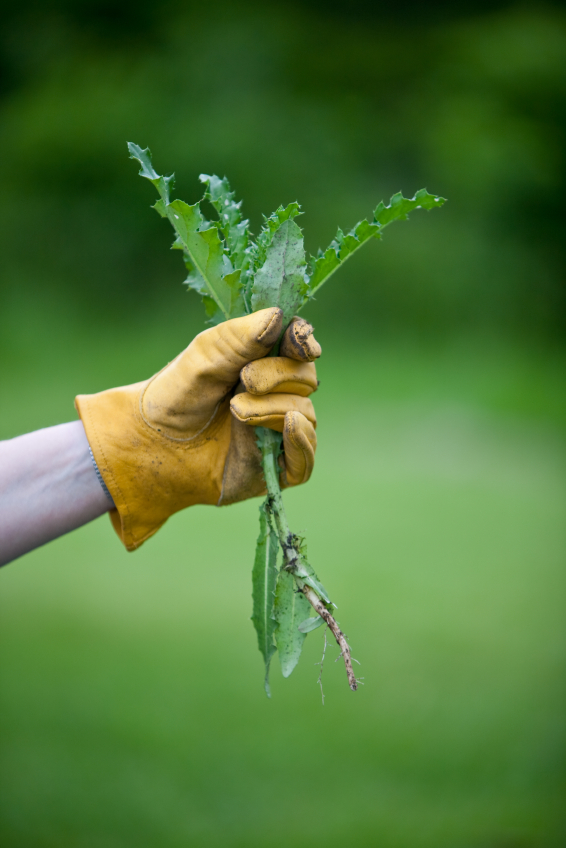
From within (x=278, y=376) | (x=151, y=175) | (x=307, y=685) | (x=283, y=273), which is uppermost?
(x=151, y=175)

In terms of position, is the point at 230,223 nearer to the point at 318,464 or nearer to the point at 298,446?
the point at 298,446

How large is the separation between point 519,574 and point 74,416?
390 centimetres

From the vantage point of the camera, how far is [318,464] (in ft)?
16.2

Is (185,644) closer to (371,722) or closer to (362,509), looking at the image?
(371,722)

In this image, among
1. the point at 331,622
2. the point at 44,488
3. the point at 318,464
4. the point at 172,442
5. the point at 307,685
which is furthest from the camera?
the point at 318,464

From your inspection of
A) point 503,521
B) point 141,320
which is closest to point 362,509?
point 503,521

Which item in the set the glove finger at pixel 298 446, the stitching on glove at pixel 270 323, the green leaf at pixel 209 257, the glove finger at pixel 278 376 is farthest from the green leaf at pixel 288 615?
the green leaf at pixel 209 257

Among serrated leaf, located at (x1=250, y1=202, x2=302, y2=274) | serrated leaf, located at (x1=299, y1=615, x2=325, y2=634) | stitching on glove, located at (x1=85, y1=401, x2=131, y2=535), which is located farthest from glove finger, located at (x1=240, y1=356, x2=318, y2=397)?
serrated leaf, located at (x1=299, y1=615, x2=325, y2=634)

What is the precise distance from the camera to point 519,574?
3760 millimetres

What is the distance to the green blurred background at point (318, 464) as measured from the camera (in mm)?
2482

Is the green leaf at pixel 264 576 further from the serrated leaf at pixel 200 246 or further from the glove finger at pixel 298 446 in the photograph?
the serrated leaf at pixel 200 246

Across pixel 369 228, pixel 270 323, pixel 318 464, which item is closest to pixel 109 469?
pixel 270 323

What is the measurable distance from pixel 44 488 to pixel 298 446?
0.60 meters

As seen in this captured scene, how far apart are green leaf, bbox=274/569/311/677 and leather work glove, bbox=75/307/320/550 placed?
0.98 ft
